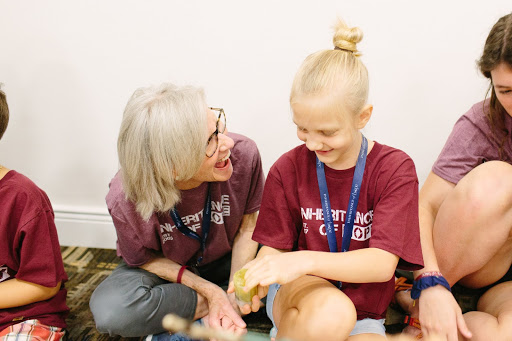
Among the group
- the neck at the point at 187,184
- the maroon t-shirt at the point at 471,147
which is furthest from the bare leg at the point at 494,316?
the neck at the point at 187,184

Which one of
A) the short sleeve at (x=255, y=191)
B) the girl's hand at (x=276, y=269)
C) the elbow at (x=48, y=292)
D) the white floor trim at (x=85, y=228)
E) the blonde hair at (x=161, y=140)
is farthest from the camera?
the white floor trim at (x=85, y=228)

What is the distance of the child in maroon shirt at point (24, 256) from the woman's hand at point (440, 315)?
1.00 meters

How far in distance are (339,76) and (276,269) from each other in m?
0.44

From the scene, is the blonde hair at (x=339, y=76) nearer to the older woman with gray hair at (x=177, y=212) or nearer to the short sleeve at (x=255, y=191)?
the older woman with gray hair at (x=177, y=212)

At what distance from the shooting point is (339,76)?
108cm

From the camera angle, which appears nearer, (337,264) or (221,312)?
(337,264)

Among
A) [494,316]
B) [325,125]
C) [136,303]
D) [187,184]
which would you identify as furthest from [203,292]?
[494,316]

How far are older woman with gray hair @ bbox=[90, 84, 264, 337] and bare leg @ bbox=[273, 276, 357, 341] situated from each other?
0.09 meters

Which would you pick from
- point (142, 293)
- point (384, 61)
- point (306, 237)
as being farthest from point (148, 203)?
point (384, 61)

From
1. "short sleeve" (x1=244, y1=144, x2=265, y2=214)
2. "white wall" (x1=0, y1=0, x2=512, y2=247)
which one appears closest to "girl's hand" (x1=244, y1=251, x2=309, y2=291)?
"short sleeve" (x1=244, y1=144, x2=265, y2=214)

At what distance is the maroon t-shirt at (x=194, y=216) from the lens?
1.44 metres

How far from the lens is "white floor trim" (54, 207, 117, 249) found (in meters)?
2.05

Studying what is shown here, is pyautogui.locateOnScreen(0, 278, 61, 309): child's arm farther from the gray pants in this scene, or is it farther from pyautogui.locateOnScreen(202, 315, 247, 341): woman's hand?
pyautogui.locateOnScreen(202, 315, 247, 341): woman's hand

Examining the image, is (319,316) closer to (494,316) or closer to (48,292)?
(494,316)
